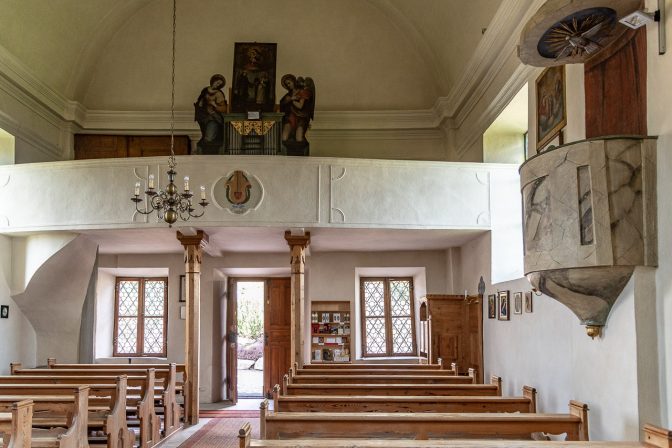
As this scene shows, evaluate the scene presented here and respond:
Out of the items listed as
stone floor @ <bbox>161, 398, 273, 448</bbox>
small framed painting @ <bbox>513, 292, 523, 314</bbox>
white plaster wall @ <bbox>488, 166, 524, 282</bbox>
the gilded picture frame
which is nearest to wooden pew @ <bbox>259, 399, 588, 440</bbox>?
small framed painting @ <bbox>513, 292, 523, 314</bbox>

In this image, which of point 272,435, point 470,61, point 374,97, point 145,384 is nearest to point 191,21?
point 374,97

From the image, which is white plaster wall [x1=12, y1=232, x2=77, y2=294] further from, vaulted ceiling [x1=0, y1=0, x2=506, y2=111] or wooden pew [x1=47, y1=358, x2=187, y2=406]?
vaulted ceiling [x1=0, y1=0, x2=506, y2=111]

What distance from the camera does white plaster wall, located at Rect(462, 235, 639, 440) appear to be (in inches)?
186

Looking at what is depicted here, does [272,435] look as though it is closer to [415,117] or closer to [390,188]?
[390,188]

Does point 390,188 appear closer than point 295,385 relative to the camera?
No

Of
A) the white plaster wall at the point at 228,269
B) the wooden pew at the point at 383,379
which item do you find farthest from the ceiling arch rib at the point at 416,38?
the wooden pew at the point at 383,379

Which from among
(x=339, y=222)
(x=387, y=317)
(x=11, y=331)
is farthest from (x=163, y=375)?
(x=387, y=317)

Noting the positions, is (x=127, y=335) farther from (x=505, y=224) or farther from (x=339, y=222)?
(x=505, y=224)

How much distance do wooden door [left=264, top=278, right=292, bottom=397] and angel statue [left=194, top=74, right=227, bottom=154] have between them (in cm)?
349

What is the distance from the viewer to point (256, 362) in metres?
17.5

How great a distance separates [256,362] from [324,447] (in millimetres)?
14057

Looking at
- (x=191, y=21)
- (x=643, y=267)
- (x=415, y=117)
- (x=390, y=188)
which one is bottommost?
(x=643, y=267)

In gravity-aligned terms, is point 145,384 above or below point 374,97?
below

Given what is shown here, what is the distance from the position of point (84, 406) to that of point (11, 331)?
5.01 m
